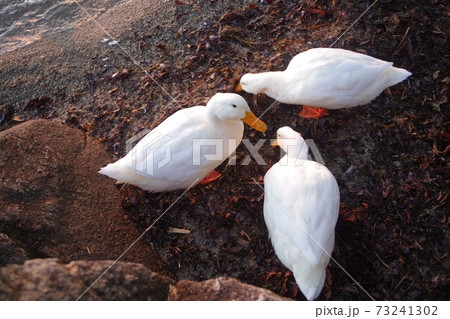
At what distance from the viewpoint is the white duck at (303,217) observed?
8.02 ft

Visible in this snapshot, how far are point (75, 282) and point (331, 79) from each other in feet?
8.17

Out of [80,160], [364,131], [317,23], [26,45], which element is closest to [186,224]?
[80,160]

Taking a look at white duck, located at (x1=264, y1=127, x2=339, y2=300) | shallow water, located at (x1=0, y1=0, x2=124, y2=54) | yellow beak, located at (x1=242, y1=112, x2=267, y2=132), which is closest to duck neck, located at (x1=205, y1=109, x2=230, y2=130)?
yellow beak, located at (x1=242, y1=112, x2=267, y2=132)

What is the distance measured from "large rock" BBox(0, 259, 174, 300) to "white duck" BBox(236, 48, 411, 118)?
2.04 metres

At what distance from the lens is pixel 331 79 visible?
10.2 feet

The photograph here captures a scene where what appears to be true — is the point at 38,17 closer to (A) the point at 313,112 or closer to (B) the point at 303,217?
(A) the point at 313,112

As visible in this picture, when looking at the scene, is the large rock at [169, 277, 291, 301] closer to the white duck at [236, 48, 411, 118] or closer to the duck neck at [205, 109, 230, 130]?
the duck neck at [205, 109, 230, 130]

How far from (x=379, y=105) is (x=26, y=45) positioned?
4.49 meters

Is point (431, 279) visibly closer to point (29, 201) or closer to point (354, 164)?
point (354, 164)

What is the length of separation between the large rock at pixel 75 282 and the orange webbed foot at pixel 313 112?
6.94 feet

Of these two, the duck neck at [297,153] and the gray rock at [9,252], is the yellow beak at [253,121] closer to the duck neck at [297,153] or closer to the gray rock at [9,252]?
the duck neck at [297,153]

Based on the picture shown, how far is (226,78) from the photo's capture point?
3.79m

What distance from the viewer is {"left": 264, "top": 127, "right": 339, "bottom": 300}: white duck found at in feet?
8.02

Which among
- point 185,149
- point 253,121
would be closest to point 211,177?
point 185,149
